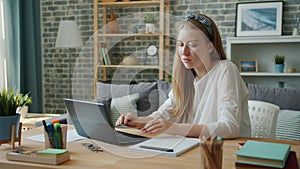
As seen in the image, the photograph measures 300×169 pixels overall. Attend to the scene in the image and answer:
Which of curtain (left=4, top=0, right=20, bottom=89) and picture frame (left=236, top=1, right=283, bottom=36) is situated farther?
curtain (left=4, top=0, right=20, bottom=89)

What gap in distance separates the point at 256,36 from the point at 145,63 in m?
1.30

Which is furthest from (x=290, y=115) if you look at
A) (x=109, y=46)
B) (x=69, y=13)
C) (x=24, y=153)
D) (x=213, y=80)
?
(x=69, y=13)

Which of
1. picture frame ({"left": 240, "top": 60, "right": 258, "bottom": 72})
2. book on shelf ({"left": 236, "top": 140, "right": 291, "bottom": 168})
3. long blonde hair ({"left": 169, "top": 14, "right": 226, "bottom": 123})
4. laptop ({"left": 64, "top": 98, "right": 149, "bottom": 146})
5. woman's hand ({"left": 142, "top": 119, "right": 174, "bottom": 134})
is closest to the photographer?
book on shelf ({"left": 236, "top": 140, "right": 291, "bottom": 168})

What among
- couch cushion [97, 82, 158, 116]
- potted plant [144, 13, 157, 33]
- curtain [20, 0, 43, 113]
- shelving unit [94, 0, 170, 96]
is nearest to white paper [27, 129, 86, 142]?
couch cushion [97, 82, 158, 116]

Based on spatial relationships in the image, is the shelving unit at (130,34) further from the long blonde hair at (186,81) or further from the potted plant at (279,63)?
the long blonde hair at (186,81)

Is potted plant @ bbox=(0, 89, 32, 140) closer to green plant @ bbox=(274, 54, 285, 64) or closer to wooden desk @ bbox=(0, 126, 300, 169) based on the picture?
wooden desk @ bbox=(0, 126, 300, 169)

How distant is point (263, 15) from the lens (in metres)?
3.96

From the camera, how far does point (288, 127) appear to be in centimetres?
263

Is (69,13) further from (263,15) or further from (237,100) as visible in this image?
(237,100)

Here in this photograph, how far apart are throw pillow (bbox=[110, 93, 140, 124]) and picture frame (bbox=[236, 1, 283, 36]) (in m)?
1.55

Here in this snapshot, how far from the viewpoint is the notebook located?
1348 millimetres

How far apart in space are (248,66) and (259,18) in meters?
0.55

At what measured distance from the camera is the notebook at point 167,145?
53.1 inches

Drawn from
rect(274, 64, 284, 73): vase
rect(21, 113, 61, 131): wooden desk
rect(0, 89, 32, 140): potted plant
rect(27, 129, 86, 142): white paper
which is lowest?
rect(21, 113, 61, 131): wooden desk
